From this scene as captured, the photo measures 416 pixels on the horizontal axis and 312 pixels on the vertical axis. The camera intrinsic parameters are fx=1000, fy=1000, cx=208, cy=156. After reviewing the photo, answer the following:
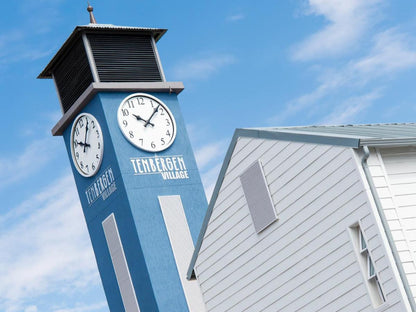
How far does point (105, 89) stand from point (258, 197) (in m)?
18.1

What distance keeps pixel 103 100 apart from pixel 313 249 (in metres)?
20.2

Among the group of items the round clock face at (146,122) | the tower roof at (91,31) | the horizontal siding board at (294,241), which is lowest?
the horizontal siding board at (294,241)

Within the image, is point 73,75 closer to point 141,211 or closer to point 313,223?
point 141,211

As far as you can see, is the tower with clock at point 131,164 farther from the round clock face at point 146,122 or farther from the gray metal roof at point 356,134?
the gray metal roof at point 356,134

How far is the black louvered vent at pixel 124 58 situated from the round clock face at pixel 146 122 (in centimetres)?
110

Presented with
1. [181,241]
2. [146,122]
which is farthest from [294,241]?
[146,122]

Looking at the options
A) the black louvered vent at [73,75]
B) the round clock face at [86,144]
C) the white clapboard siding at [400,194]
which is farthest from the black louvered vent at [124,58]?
the white clapboard siding at [400,194]

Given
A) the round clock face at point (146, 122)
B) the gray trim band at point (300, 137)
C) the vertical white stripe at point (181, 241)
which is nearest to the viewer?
the gray trim band at point (300, 137)

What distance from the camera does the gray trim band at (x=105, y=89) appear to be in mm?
42156

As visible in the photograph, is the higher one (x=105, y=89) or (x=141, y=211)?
(x=105, y=89)

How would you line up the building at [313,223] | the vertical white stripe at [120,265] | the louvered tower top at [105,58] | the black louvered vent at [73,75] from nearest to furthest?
the building at [313,223], the vertical white stripe at [120,265], the louvered tower top at [105,58], the black louvered vent at [73,75]

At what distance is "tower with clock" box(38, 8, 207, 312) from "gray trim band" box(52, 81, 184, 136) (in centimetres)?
4

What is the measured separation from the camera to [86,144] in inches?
1713

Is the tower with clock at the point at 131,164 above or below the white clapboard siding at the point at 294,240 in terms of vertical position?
above
